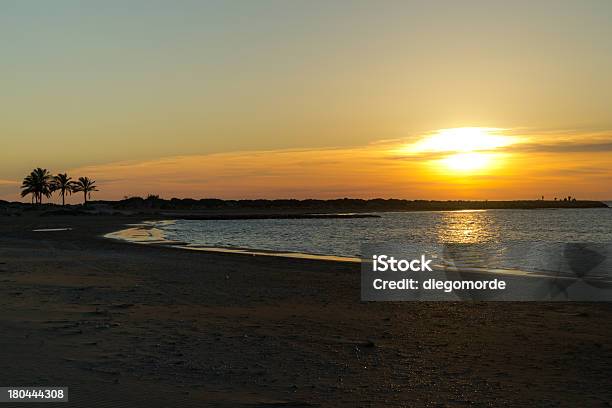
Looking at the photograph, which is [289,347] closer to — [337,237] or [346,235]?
[337,237]

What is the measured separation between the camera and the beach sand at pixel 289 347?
26.4 feet

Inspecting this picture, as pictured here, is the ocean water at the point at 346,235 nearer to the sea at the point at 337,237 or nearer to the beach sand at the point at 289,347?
the sea at the point at 337,237

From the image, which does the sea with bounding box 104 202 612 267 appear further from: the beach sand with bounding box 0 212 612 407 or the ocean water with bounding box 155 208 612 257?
the beach sand with bounding box 0 212 612 407

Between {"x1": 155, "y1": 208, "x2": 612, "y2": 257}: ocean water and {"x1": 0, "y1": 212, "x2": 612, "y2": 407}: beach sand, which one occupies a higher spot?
{"x1": 0, "y1": 212, "x2": 612, "y2": 407}: beach sand

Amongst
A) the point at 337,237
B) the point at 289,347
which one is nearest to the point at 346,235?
the point at 337,237

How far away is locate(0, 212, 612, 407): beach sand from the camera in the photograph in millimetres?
8055

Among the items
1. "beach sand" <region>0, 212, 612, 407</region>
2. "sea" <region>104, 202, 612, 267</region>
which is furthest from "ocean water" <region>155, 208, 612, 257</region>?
"beach sand" <region>0, 212, 612, 407</region>

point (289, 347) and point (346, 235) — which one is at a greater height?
point (289, 347)

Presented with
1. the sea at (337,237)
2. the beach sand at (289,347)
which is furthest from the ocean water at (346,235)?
the beach sand at (289,347)

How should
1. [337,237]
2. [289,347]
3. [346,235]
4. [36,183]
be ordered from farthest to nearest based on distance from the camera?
[36,183] → [346,235] → [337,237] → [289,347]

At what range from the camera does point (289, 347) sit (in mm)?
10633

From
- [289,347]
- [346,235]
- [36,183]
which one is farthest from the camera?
[36,183]

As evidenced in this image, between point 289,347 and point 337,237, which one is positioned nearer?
point 289,347

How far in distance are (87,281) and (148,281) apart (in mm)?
1824
